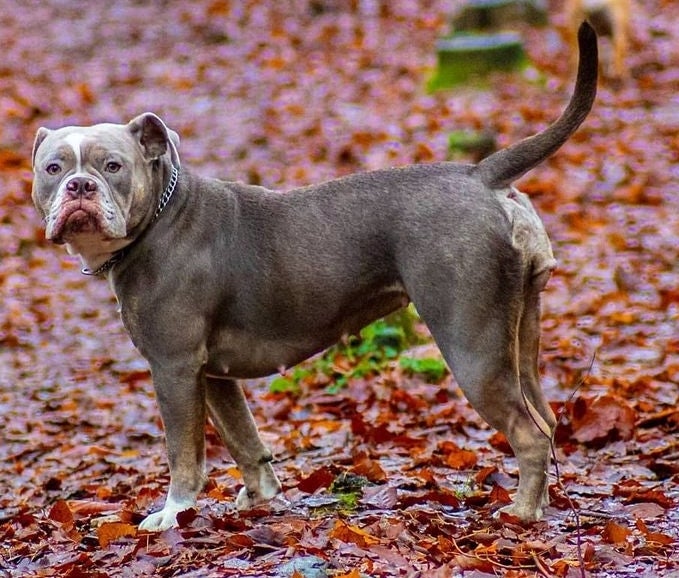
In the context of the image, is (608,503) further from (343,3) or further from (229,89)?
(343,3)

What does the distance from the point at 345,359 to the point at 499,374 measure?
312 cm

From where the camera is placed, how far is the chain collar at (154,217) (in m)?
4.96

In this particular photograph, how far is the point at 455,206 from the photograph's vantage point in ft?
15.6

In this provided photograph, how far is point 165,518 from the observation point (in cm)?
494

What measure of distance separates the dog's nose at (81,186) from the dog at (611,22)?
10926 millimetres

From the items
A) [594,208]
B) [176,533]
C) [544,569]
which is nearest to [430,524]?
[544,569]

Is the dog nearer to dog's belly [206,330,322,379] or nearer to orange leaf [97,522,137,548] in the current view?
dog's belly [206,330,322,379]

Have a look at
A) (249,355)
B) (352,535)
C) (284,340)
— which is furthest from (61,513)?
(352,535)

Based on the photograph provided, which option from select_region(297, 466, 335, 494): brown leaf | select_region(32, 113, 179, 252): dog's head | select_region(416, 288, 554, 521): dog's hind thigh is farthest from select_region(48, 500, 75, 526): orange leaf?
select_region(416, 288, 554, 521): dog's hind thigh

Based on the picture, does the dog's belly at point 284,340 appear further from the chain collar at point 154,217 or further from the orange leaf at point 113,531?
the orange leaf at point 113,531

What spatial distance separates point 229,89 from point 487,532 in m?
12.3

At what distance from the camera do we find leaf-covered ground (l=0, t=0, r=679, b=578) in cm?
457

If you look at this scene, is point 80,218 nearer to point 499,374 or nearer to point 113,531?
point 113,531

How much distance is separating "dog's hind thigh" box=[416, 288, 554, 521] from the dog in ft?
34.5
